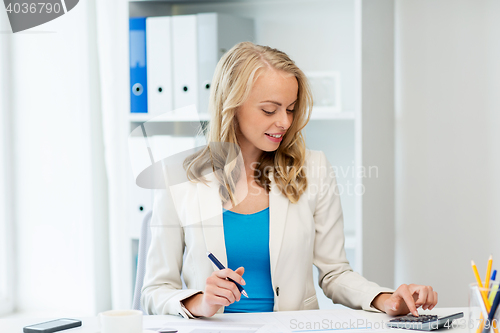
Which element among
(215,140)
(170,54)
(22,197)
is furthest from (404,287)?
(22,197)

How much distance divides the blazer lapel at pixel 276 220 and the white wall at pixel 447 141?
82cm

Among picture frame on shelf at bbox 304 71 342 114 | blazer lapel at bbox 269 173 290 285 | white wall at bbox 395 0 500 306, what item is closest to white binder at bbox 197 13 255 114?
picture frame on shelf at bbox 304 71 342 114

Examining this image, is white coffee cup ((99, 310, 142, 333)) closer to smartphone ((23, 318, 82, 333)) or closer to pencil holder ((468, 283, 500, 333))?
smartphone ((23, 318, 82, 333))

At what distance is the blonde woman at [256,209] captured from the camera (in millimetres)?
1271

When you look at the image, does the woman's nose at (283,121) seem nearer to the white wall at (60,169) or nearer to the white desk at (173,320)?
the white desk at (173,320)

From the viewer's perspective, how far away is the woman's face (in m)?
1.31

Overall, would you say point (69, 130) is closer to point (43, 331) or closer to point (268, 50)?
point (268, 50)

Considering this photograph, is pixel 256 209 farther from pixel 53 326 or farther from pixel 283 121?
pixel 53 326

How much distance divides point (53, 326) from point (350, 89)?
1.44 m

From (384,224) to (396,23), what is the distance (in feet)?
2.69

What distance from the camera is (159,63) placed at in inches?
71.2

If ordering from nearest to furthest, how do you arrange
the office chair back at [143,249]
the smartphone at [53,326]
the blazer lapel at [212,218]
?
the smartphone at [53,326] → the blazer lapel at [212,218] → the office chair back at [143,249]

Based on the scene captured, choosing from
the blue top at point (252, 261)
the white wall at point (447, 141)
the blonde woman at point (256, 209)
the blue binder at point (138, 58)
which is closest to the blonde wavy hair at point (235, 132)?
the blonde woman at point (256, 209)

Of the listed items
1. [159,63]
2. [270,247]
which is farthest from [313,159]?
[159,63]
